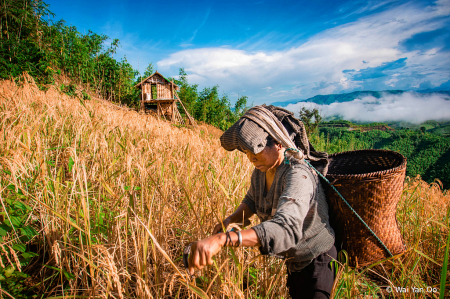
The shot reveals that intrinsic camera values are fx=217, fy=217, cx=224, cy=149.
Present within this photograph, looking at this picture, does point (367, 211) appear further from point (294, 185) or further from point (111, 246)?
point (111, 246)

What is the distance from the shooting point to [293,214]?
87 cm

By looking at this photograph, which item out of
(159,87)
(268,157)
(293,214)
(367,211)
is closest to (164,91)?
(159,87)

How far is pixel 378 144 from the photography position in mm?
30688

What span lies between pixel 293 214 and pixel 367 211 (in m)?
0.64

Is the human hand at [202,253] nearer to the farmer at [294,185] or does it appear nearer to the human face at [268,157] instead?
the farmer at [294,185]

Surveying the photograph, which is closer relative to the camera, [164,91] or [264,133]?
[264,133]

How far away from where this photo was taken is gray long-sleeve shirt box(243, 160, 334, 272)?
2.61 ft

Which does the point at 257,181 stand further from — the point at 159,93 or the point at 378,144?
the point at 378,144

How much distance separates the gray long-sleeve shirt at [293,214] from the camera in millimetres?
797

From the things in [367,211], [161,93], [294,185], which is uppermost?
[161,93]

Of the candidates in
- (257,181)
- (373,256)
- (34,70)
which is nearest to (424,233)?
(373,256)

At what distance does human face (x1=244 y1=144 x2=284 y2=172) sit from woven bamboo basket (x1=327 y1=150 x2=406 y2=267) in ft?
0.99

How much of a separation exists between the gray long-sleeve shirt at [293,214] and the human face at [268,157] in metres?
0.05

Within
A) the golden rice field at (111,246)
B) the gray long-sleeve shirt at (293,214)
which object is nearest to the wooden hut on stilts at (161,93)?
the golden rice field at (111,246)
